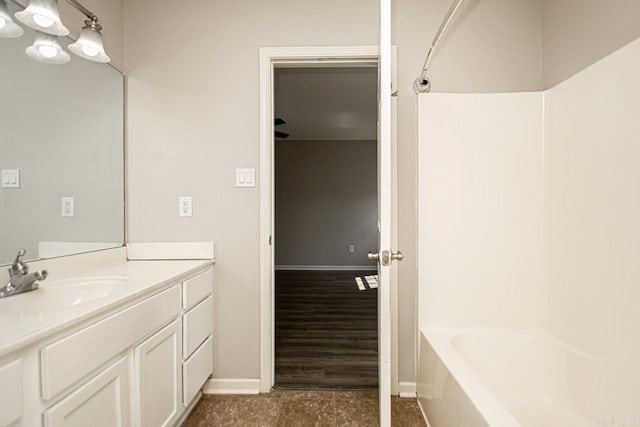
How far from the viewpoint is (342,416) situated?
5.33 ft

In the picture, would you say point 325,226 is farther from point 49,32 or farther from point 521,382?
point 49,32

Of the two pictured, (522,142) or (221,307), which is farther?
(221,307)

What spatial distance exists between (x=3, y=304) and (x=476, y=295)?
6.79ft

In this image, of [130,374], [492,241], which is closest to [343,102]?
[492,241]

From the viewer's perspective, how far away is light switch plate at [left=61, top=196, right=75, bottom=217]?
4.88 feet

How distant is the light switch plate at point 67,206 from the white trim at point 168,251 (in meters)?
0.40

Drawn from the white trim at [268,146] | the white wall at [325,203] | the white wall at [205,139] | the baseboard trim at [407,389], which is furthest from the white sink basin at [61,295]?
the white wall at [325,203]

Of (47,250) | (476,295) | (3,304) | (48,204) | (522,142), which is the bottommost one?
(476,295)

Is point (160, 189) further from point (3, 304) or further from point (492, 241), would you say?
point (492, 241)

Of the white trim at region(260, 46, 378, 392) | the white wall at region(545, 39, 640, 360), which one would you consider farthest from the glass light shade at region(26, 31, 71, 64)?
the white wall at region(545, 39, 640, 360)

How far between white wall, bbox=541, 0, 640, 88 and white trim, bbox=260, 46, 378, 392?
3.21 feet

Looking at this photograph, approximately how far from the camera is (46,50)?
133 centimetres

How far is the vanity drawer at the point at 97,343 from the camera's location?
2.71ft

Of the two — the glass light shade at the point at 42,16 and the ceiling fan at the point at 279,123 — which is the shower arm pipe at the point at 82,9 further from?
the ceiling fan at the point at 279,123
